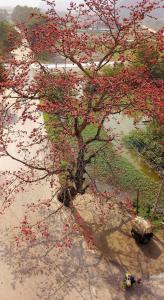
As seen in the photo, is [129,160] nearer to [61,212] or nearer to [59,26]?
[61,212]

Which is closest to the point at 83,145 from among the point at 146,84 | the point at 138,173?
A: the point at 146,84

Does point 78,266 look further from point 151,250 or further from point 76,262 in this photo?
point 151,250

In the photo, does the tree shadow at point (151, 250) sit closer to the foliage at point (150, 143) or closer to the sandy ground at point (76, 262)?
the sandy ground at point (76, 262)

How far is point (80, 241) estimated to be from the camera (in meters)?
11.0

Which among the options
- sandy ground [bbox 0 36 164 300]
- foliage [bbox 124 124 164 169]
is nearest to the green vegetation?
foliage [bbox 124 124 164 169]

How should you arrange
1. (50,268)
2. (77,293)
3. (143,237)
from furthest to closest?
(143,237) → (50,268) → (77,293)

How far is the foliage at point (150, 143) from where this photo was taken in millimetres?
16078

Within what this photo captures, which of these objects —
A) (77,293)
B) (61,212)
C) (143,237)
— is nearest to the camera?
(77,293)

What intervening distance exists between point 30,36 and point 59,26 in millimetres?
1027

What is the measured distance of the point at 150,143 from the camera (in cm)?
1684

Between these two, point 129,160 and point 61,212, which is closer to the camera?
point 61,212

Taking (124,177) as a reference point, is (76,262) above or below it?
below

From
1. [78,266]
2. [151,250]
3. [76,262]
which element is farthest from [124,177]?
[78,266]

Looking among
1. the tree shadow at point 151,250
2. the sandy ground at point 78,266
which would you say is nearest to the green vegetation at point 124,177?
the tree shadow at point 151,250
